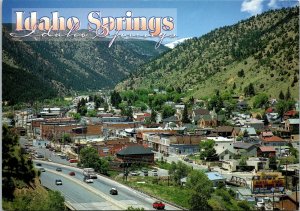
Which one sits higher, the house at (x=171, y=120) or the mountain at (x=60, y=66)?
the mountain at (x=60, y=66)

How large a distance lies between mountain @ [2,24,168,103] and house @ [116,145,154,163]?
13.7 feet

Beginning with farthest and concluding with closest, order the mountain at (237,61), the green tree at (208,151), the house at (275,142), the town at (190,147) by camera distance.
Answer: the mountain at (237,61) → the house at (275,142) → the green tree at (208,151) → the town at (190,147)

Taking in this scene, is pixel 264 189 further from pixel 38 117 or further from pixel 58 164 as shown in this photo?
pixel 38 117

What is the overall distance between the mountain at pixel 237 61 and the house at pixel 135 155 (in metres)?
14.0

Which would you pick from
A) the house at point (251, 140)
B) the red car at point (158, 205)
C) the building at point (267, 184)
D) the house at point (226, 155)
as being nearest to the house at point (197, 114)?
the house at point (251, 140)

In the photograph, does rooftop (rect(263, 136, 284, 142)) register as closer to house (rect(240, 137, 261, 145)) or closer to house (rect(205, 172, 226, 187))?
house (rect(240, 137, 261, 145))

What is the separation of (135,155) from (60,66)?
6145 centimetres

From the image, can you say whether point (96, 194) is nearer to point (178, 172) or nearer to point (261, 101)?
point (178, 172)

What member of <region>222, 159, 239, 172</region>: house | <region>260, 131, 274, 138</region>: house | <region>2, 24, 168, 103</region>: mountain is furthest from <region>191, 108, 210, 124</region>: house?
<region>222, 159, 239, 172</region>: house

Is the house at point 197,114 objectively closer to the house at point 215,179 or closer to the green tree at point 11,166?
the house at point 215,179

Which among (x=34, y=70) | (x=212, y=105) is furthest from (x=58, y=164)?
(x=34, y=70)

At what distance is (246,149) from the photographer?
1991cm

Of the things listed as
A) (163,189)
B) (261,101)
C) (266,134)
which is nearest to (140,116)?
(261,101)

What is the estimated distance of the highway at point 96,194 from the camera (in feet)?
32.9
